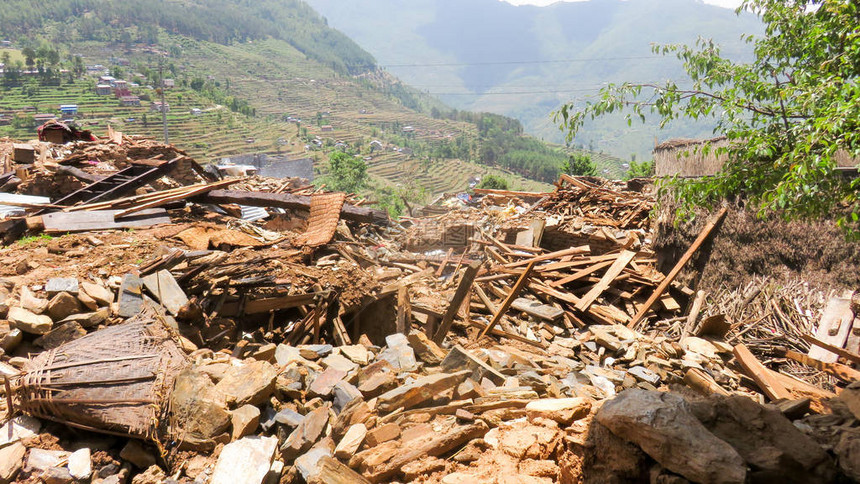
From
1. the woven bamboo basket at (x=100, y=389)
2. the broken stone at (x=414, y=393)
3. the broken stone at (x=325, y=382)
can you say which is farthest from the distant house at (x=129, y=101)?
the broken stone at (x=414, y=393)

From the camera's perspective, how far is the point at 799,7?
444 centimetres

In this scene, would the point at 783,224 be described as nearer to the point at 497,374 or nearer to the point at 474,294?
the point at 474,294

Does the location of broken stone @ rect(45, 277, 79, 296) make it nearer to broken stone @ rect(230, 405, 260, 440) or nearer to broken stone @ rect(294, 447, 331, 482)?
broken stone @ rect(230, 405, 260, 440)

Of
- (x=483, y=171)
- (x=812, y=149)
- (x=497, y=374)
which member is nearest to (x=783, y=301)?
(x=812, y=149)

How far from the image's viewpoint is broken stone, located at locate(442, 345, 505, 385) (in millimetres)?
3619

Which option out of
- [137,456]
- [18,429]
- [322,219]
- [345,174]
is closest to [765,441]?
[137,456]

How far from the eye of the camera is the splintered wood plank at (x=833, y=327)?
4.65m

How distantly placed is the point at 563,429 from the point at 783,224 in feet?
18.5

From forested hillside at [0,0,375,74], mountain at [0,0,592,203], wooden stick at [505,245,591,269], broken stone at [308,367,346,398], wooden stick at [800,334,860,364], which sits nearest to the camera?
broken stone at [308,367,346,398]

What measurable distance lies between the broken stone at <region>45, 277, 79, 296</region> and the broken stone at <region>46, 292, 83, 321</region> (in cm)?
9

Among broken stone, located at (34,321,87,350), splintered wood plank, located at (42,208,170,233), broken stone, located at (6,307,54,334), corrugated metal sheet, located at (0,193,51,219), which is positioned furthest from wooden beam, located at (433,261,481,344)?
corrugated metal sheet, located at (0,193,51,219)

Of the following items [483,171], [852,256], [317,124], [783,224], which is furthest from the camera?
[317,124]

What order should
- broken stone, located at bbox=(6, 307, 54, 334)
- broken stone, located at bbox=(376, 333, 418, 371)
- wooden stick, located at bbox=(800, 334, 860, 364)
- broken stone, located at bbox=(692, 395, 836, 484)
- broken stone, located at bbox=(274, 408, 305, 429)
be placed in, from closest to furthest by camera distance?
broken stone, located at bbox=(692, 395, 836, 484), broken stone, located at bbox=(274, 408, 305, 429), broken stone, located at bbox=(6, 307, 54, 334), broken stone, located at bbox=(376, 333, 418, 371), wooden stick, located at bbox=(800, 334, 860, 364)

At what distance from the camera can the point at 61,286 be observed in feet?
12.7
